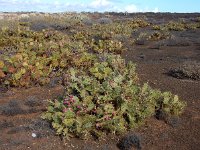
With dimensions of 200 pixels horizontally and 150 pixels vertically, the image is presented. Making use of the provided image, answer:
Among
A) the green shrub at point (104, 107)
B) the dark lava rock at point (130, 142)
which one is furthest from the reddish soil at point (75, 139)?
the green shrub at point (104, 107)

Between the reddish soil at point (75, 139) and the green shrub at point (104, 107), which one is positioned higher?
the green shrub at point (104, 107)

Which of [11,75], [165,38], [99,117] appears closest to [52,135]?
[99,117]

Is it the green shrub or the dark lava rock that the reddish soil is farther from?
the green shrub

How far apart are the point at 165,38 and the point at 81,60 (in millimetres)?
13391

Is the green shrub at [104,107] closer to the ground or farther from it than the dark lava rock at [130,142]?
farther from it

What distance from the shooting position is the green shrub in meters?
7.94

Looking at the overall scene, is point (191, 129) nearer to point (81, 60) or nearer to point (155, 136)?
point (155, 136)

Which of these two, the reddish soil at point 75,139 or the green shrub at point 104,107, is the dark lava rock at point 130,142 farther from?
the green shrub at point 104,107

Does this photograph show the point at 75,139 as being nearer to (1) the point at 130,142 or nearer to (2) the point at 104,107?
(2) the point at 104,107

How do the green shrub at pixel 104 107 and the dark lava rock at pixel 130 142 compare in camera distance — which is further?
the green shrub at pixel 104 107

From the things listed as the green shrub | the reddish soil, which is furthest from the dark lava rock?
the green shrub

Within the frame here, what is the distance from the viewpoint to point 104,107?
8062 millimetres

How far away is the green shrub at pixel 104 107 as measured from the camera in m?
7.94

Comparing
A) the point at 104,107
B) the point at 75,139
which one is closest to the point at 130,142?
the point at 104,107
